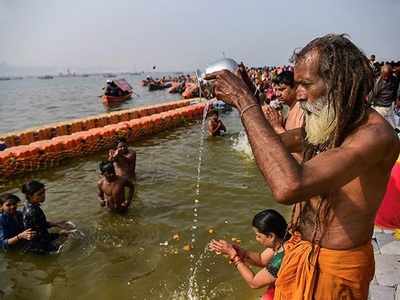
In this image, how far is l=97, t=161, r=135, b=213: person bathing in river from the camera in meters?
6.35

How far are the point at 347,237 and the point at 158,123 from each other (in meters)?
13.8

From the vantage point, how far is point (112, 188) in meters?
6.45

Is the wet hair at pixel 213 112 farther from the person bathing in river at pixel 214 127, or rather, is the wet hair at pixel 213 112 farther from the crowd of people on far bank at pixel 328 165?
the crowd of people on far bank at pixel 328 165

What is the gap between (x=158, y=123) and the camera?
15.2m

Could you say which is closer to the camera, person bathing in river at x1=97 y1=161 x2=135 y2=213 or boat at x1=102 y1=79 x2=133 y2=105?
person bathing in river at x1=97 y1=161 x2=135 y2=213

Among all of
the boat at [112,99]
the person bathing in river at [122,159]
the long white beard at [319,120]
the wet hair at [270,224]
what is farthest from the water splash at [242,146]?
the boat at [112,99]

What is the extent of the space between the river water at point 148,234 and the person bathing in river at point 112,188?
0.23 meters

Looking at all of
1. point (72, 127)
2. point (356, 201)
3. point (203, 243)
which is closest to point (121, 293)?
point (203, 243)

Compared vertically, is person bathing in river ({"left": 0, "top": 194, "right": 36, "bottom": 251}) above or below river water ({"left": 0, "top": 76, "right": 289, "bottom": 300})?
above

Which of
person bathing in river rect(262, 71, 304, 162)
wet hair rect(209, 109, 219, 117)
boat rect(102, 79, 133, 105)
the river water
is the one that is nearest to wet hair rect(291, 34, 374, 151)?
person bathing in river rect(262, 71, 304, 162)

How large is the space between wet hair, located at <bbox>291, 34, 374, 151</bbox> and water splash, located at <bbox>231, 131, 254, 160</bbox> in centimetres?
927

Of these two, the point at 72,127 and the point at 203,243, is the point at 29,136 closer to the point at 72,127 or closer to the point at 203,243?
the point at 72,127

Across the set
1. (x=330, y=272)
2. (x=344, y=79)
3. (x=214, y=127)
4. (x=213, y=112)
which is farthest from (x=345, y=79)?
(x=213, y=112)

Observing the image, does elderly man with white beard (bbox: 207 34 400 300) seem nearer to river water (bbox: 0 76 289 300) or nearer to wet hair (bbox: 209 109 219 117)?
river water (bbox: 0 76 289 300)
